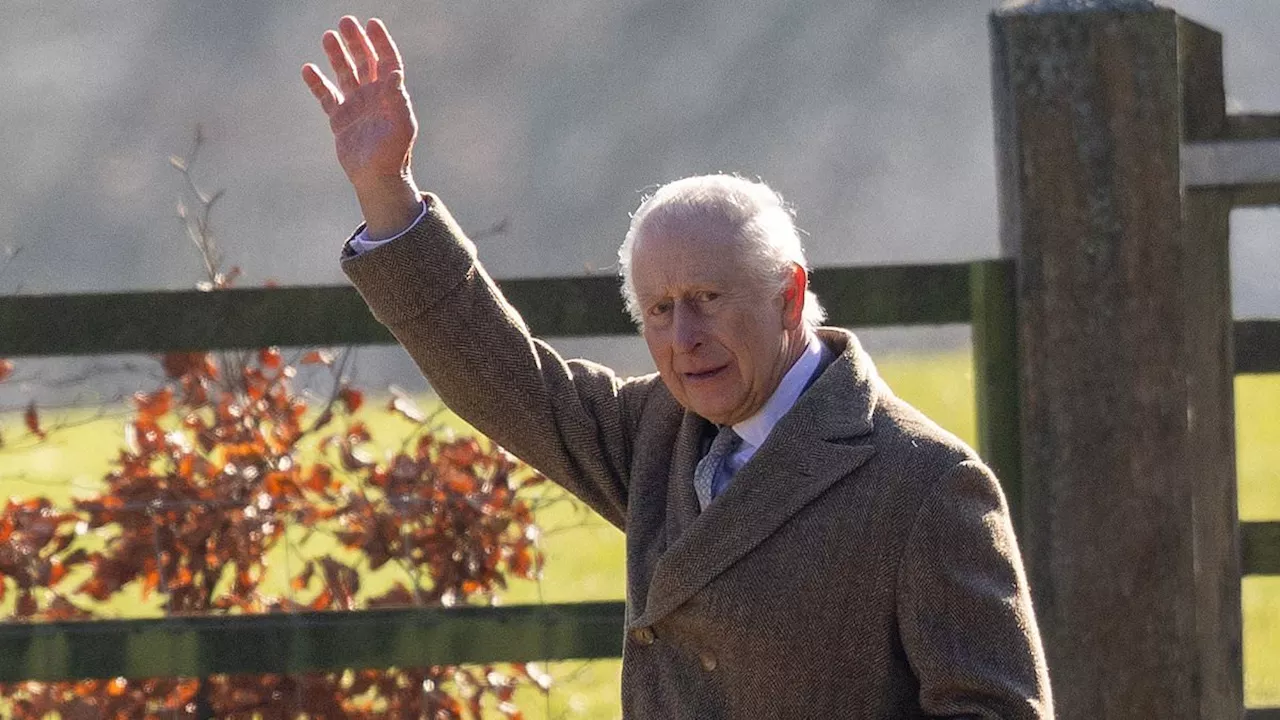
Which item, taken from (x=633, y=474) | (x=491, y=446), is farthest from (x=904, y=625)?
(x=491, y=446)

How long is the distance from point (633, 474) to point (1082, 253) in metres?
0.94

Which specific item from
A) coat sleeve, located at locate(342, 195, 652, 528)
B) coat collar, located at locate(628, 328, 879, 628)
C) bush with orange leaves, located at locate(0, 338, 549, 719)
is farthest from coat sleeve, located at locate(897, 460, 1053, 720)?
bush with orange leaves, located at locate(0, 338, 549, 719)

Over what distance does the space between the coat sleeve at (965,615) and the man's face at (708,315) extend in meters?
0.30

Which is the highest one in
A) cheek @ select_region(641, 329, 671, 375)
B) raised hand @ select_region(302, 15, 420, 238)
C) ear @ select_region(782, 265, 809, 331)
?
raised hand @ select_region(302, 15, 420, 238)

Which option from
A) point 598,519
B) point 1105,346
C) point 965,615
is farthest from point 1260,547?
point 598,519

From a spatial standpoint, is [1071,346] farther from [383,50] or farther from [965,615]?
[383,50]

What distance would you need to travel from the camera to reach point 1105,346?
3.00m

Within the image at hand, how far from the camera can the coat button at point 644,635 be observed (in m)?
2.40

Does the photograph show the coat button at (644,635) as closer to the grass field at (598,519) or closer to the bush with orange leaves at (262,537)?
the grass field at (598,519)

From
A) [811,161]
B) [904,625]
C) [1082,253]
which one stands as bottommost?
[904,625]

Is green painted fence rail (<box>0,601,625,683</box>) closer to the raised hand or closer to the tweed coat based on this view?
the tweed coat

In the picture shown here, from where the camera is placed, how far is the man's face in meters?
2.33

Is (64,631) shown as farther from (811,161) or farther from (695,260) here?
(811,161)

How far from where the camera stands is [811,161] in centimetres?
2242
